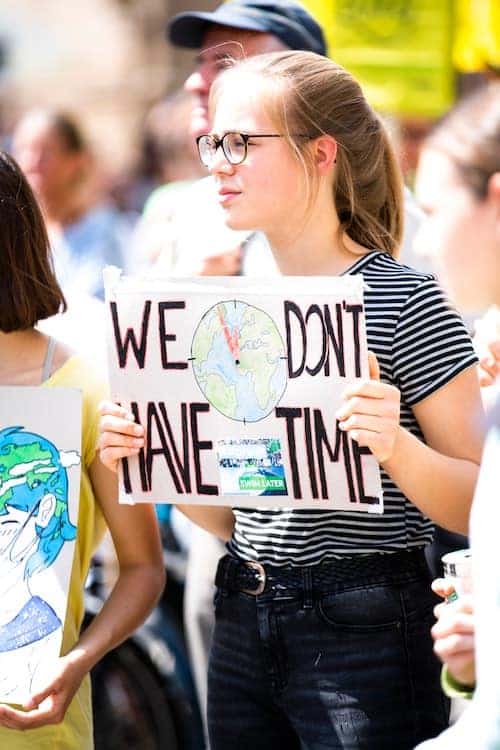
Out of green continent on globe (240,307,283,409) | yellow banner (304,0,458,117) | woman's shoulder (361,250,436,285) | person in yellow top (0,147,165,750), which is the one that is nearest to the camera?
green continent on globe (240,307,283,409)

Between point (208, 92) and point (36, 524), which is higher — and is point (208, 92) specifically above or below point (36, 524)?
above

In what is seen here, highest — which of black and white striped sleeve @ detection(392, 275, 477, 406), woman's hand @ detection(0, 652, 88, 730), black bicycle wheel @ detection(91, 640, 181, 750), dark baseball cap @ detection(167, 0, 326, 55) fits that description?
dark baseball cap @ detection(167, 0, 326, 55)

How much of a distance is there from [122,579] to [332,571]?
42cm

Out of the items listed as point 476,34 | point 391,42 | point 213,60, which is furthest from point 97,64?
point 213,60

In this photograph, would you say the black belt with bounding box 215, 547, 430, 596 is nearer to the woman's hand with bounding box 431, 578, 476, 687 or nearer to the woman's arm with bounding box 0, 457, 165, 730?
the woman's arm with bounding box 0, 457, 165, 730

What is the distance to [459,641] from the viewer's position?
2145 mm

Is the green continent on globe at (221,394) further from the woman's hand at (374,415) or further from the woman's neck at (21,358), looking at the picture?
the woman's neck at (21,358)

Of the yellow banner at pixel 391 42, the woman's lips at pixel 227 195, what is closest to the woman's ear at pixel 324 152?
the woman's lips at pixel 227 195

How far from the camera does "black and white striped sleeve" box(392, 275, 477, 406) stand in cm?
251

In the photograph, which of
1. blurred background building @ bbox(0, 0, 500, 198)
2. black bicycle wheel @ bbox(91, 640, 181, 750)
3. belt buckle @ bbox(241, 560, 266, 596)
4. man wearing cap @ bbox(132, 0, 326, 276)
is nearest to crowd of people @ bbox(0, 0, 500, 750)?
belt buckle @ bbox(241, 560, 266, 596)

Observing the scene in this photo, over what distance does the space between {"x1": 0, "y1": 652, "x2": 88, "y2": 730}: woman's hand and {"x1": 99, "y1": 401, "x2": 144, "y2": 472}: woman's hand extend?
1.15 feet

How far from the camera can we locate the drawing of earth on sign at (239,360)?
2.49 metres

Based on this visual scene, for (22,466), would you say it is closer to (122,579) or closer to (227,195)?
(122,579)

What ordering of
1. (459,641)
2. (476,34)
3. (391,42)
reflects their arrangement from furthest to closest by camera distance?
(391,42) < (476,34) < (459,641)
